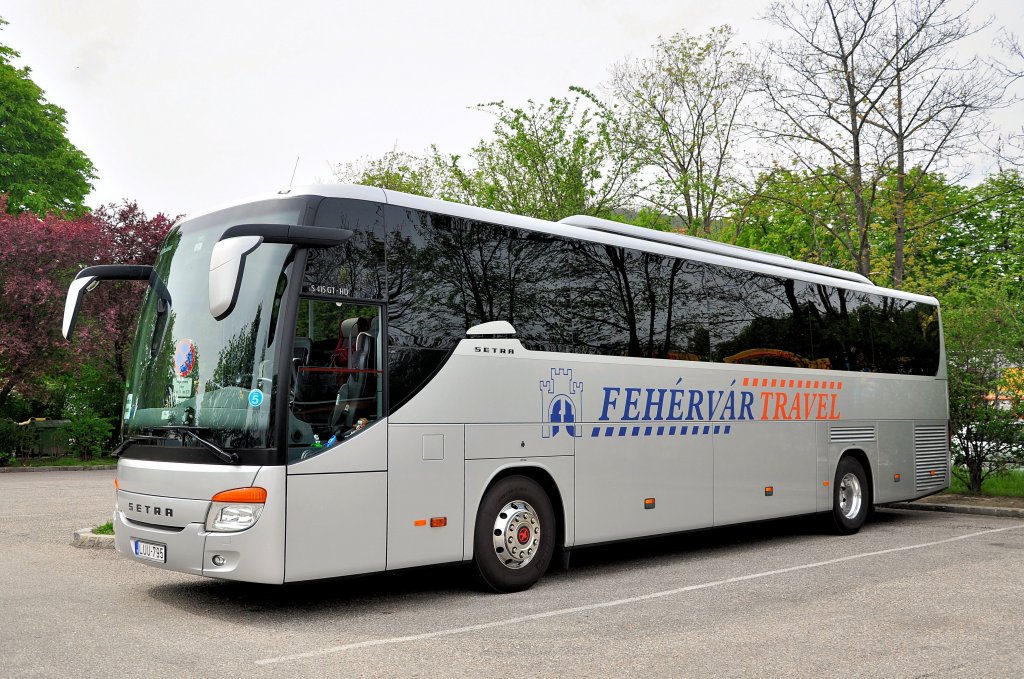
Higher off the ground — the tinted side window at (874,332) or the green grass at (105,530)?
the tinted side window at (874,332)

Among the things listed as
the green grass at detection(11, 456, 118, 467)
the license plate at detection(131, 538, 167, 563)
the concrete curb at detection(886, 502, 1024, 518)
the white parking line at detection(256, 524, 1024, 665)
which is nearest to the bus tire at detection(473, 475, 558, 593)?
the white parking line at detection(256, 524, 1024, 665)

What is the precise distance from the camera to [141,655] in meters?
6.58

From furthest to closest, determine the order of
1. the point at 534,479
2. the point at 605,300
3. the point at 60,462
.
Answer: the point at 60,462 → the point at 605,300 → the point at 534,479

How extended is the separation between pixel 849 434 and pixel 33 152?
39.6 metres

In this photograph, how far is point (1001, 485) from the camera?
18.3m

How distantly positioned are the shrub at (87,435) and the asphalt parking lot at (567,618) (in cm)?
Result: 1802

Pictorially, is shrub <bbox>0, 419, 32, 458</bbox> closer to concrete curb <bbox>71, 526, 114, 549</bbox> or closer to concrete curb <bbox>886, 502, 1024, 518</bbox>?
concrete curb <bbox>71, 526, 114, 549</bbox>

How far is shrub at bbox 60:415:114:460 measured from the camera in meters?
29.0

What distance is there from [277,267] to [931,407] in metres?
11.6

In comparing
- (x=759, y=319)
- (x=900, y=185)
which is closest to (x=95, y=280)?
(x=759, y=319)

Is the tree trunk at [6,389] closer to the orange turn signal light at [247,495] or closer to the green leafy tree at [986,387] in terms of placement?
the orange turn signal light at [247,495]

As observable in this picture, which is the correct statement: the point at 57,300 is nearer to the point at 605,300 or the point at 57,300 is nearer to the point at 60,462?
the point at 60,462

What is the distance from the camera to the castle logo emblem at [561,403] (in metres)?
9.51

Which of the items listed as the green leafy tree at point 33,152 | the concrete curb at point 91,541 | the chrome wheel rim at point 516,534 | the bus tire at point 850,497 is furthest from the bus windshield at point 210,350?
the green leafy tree at point 33,152
